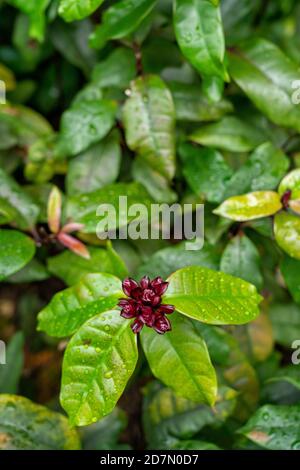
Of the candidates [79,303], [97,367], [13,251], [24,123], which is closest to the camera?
[97,367]

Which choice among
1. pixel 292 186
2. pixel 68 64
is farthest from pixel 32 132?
pixel 292 186

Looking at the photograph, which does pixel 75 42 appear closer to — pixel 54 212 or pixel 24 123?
pixel 24 123

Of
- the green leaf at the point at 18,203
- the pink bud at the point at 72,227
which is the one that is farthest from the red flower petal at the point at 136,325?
the green leaf at the point at 18,203

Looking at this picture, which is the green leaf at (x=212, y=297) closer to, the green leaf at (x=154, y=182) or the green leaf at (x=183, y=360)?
the green leaf at (x=183, y=360)

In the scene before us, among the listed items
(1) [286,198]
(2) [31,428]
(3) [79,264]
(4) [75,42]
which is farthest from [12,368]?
(4) [75,42]

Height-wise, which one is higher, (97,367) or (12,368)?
(97,367)

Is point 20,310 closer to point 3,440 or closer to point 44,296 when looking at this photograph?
point 44,296
